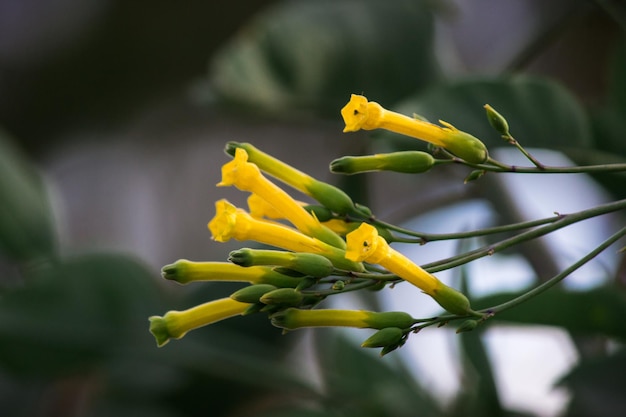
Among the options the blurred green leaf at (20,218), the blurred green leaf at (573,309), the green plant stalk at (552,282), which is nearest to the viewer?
the green plant stalk at (552,282)

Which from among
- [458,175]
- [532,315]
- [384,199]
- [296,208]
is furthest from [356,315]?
[384,199]

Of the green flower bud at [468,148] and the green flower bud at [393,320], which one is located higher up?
the green flower bud at [468,148]

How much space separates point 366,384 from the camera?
24.1 inches

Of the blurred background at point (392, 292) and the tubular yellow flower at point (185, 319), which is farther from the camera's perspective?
the blurred background at point (392, 292)

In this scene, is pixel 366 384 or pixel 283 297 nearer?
pixel 283 297

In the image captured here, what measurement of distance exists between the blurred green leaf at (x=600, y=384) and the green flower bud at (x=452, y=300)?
0.65 feet

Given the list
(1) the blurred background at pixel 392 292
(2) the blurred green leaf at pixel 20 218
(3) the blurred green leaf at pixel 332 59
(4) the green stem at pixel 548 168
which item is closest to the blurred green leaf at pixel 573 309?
(1) the blurred background at pixel 392 292

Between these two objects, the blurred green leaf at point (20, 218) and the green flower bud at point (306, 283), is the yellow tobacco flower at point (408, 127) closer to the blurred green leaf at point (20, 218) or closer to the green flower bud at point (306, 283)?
the green flower bud at point (306, 283)

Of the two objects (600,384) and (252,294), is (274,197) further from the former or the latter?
(600,384)

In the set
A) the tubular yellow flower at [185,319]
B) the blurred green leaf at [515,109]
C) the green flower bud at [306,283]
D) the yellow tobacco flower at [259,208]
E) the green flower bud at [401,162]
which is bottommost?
the green flower bud at [306,283]

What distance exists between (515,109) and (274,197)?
0.72 ft

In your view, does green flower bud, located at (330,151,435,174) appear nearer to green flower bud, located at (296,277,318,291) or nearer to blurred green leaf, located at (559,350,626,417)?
green flower bud, located at (296,277,318,291)

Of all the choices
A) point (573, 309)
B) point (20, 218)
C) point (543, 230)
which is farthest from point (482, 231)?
point (20, 218)

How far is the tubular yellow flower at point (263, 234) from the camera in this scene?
0.24m
